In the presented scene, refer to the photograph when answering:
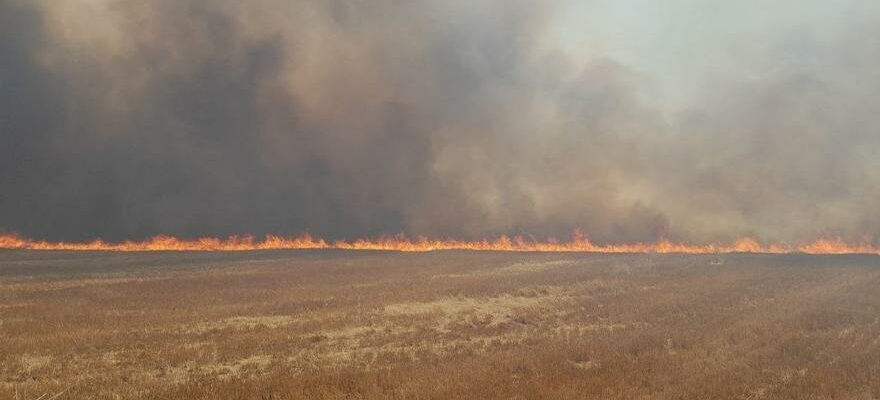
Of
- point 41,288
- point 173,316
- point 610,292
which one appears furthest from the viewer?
point 41,288

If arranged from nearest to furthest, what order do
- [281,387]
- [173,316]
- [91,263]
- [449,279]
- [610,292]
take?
[281,387] → [173,316] → [610,292] → [449,279] → [91,263]

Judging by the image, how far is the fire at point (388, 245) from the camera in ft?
→ 194

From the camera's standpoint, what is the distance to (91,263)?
4584 cm

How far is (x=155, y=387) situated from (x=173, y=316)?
10482mm

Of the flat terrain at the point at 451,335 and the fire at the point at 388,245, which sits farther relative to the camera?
the fire at the point at 388,245

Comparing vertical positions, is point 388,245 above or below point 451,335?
above

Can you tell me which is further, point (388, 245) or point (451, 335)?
point (388, 245)

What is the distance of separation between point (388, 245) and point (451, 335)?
53606 mm

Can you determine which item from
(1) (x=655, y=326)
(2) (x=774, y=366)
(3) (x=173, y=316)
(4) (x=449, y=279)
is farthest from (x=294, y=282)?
(2) (x=774, y=366)

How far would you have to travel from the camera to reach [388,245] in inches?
2766

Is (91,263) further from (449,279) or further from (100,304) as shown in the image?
(449,279)

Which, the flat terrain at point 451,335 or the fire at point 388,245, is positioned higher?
the fire at point 388,245

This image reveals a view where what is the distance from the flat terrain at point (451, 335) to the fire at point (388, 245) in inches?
957

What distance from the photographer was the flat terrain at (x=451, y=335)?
35.9ft
